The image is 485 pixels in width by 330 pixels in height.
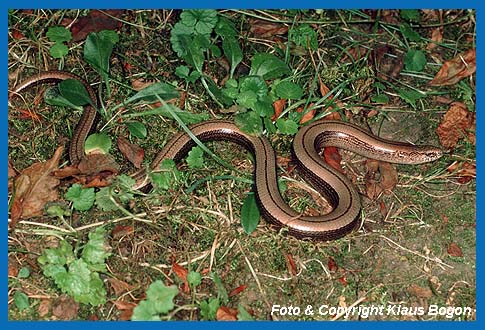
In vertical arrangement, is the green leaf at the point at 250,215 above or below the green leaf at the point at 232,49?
below

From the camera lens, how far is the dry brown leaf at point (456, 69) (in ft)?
14.8

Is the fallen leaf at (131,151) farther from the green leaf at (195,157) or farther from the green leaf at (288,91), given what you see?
the green leaf at (288,91)

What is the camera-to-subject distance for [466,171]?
13.4 feet

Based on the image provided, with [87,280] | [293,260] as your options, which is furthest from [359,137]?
[87,280]

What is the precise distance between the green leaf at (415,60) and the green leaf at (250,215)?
166 centimetres

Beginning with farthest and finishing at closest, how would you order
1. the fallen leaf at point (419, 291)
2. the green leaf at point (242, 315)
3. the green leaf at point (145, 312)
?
the fallen leaf at point (419, 291), the green leaf at point (242, 315), the green leaf at point (145, 312)

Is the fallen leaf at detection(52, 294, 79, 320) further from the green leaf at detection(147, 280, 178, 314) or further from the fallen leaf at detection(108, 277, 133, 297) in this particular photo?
the green leaf at detection(147, 280, 178, 314)

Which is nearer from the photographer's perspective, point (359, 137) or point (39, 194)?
point (39, 194)

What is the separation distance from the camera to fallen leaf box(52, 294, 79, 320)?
3357 mm

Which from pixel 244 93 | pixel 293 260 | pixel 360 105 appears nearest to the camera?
pixel 293 260

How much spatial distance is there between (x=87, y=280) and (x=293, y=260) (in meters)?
1.17

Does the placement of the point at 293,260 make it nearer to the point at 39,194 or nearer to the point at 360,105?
the point at 360,105

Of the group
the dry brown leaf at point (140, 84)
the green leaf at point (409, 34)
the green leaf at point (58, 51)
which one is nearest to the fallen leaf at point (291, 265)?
the dry brown leaf at point (140, 84)

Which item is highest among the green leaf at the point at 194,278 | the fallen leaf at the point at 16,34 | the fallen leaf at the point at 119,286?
the fallen leaf at the point at 16,34
